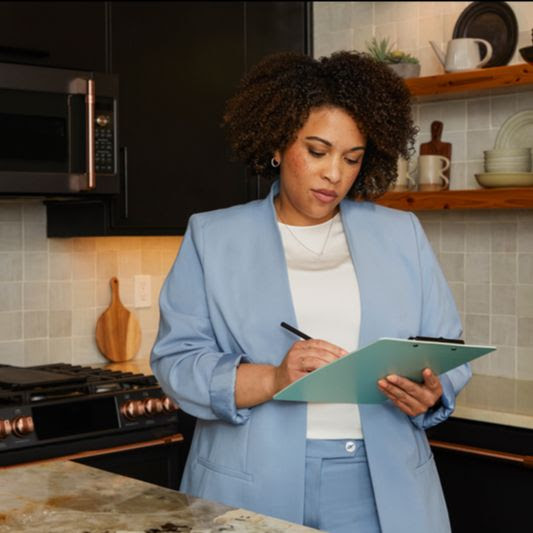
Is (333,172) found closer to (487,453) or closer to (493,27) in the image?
(487,453)

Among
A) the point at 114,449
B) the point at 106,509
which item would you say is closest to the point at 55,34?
the point at 114,449

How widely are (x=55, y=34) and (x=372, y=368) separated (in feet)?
5.86

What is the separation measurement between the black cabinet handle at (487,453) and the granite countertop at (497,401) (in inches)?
3.3

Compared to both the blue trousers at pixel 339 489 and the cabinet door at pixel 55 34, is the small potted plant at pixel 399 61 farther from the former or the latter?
the blue trousers at pixel 339 489

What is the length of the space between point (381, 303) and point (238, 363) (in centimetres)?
32

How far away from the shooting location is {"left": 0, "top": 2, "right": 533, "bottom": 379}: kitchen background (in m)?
3.32

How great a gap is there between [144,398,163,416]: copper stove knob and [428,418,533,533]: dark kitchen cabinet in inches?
32.6

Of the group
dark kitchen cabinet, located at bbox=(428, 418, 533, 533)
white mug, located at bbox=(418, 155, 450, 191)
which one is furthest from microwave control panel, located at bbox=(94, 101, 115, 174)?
dark kitchen cabinet, located at bbox=(428, 418, 533, 533)

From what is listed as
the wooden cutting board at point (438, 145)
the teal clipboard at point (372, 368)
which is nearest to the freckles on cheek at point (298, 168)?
the teal clipboard at point (372, 368)

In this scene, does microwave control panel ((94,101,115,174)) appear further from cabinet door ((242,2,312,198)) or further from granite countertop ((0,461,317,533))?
granite countertop ((0,461,317,533))

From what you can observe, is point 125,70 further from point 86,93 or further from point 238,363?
point 238,363

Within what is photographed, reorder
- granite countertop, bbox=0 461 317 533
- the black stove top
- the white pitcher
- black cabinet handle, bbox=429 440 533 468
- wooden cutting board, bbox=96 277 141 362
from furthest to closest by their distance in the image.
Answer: wooden cutting board, bbox=96 277 141 362, the white pitcher, the black stove top, black cabinet handle, bbox=429 440 533 468, granite countertop, bbox=0 461 317 533

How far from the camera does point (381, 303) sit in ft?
6.51

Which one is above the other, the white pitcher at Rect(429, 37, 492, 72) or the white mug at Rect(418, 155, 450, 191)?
the white pitcher at Rect(429, 37, 492, 72)
